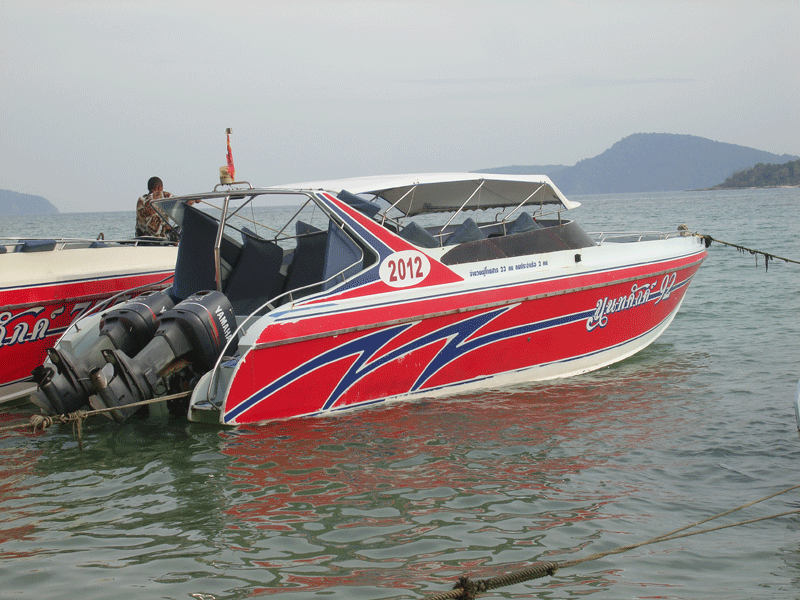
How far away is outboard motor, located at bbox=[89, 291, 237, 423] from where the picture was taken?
5629 mm

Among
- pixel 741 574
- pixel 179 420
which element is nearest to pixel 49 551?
pixel 179 420

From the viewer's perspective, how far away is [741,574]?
3.93 metres

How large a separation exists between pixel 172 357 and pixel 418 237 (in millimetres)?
2518

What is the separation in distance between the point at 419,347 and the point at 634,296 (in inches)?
120

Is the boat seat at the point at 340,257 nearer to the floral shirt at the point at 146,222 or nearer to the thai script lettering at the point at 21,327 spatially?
the thai script lettering at the point at 21,327

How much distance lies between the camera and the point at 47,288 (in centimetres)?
773

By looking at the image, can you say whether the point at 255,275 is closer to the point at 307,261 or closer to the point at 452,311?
the point at 307,261

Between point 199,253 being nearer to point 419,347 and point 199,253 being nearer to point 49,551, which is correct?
point 419,347

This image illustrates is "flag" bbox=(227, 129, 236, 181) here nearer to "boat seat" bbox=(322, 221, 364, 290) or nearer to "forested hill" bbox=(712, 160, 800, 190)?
"boat seat" bbox=(322, 221, 364, 290)

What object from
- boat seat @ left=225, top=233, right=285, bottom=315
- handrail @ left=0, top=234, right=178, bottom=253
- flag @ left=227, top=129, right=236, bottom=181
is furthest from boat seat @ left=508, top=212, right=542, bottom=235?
handrail @ left=0, top=234, right=178, bottom=253

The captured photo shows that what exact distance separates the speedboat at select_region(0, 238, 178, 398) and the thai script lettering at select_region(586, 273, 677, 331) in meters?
4.60

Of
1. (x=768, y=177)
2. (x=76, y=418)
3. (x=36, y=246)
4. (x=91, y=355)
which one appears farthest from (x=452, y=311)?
(x=768, y=177)

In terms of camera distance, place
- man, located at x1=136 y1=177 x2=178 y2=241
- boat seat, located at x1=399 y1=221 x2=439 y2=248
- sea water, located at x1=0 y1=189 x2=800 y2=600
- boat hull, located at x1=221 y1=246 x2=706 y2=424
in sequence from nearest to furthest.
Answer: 1. sea water, located at x1=0 y1=189 x2=800 y2=600
2. boat hull, located at x1=221 y1=246 x2=706 y2=424
3. boat seat, located at x1=399 y1=221 x2=439 y2=248
4. man, located at x1=136 y1=177 x2=178 y2=241

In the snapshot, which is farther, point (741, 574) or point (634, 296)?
point (634, 296)
